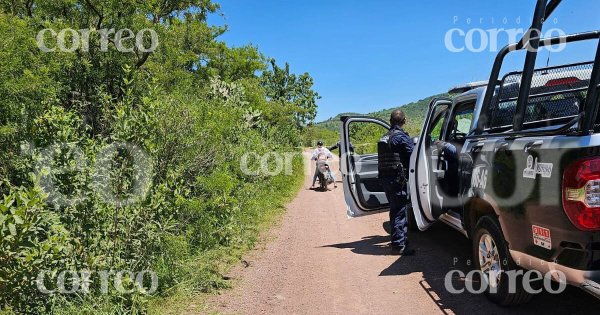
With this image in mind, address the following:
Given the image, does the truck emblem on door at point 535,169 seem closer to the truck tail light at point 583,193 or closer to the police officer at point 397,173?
the truck tail light at point 583,193

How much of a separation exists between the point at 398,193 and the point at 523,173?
2.83 m

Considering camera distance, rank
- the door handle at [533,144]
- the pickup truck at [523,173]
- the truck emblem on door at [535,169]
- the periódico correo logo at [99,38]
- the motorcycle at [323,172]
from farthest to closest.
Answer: the motorcycle at [323,172] < the periódico correo logo at [99,38] < the door handle at [533,144] < the truck emblem on door at [535,169] < the pickup truck at [523,173]

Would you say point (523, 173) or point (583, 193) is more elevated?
point (523, 173)

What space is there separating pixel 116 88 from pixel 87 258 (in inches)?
326

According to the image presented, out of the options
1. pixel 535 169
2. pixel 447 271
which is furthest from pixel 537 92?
pixel 447 271

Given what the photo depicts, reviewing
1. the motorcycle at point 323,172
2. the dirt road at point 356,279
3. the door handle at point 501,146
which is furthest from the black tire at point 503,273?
the motorcycle at point 323,172

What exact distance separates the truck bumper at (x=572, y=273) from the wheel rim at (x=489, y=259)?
1.76 ft

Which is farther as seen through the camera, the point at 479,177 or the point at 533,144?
the point at 479,177

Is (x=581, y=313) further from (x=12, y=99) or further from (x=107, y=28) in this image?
(x=107, y=28)

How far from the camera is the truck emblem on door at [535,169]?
10.3 ft

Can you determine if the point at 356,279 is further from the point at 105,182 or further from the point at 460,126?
the point at 105,182

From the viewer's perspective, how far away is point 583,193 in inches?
113

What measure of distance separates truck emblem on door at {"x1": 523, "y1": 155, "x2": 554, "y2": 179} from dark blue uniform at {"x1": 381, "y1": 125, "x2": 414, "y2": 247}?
277cm

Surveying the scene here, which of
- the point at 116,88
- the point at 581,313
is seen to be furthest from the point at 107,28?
the point at 581,313
